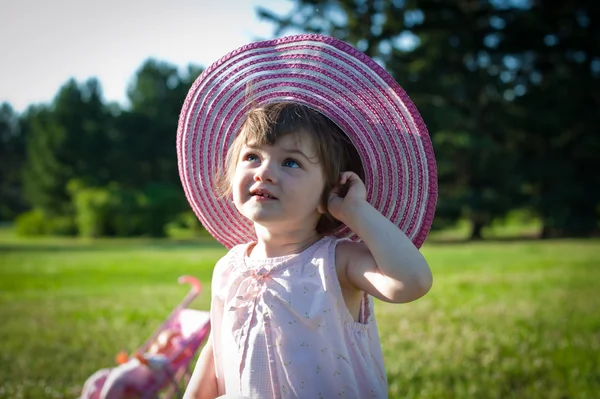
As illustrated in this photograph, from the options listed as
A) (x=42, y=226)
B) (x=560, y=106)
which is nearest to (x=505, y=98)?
(x=560, y=106)

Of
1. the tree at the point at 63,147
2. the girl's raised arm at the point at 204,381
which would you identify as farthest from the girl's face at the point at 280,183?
the tree at the point at 63,147

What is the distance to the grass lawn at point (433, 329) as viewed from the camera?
371 cm

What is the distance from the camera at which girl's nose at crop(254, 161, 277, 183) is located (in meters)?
1.98

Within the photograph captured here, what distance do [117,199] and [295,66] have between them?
2188cm

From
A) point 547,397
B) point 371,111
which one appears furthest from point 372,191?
point 547,397

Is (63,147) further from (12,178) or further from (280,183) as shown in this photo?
(280,183)

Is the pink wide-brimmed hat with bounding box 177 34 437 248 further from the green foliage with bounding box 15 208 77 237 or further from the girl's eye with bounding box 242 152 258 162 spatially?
A: the green foliage with bounding box 15 208 77 237

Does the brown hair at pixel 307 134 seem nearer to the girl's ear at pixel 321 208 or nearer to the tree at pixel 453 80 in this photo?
the girl's ear at pixel 321 208

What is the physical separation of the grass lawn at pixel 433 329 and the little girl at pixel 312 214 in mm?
1652

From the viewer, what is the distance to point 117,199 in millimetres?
22875

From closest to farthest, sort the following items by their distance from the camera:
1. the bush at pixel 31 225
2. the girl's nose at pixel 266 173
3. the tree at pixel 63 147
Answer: the girl's nose at pixel 266 173 < the bush at pixel 31 225 < the tree at pixel 63 147

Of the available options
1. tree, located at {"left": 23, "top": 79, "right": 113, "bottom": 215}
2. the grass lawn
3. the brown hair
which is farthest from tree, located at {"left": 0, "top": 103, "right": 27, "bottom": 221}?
the brown hair

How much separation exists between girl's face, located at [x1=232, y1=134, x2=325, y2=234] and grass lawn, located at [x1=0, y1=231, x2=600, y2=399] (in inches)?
75.0

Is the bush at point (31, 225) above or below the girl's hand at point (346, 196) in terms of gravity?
below
